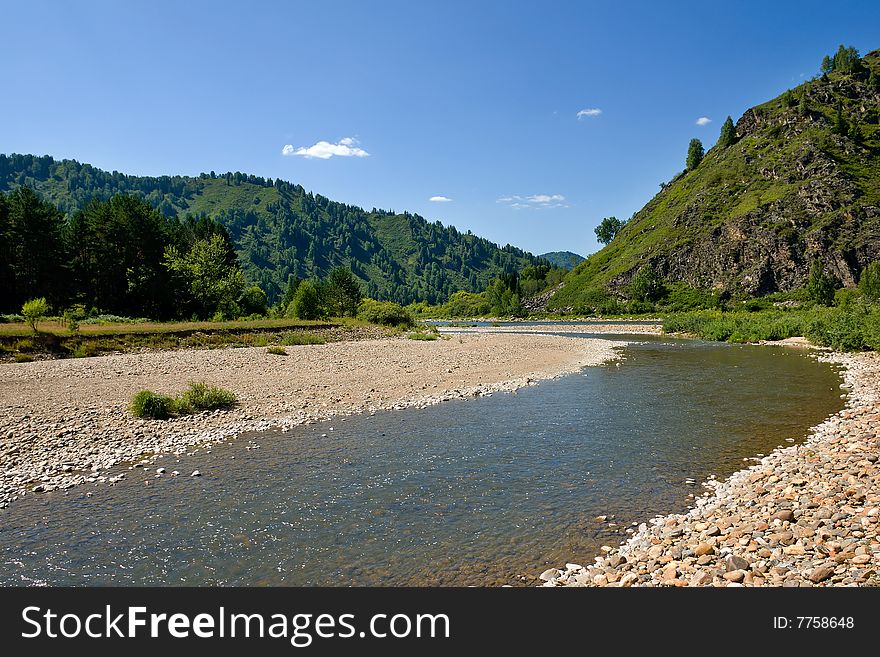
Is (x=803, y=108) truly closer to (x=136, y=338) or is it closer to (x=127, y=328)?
(x=127, y=328)

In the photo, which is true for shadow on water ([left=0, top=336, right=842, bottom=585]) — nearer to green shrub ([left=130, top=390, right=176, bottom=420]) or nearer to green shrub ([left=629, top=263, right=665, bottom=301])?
green shrub ([left=130, top=390, right=176, bottom=420])

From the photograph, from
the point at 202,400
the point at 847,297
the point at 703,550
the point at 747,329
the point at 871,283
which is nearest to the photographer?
the point at 703,550

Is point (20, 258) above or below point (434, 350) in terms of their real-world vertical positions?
above

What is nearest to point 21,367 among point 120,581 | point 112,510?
point 112,510

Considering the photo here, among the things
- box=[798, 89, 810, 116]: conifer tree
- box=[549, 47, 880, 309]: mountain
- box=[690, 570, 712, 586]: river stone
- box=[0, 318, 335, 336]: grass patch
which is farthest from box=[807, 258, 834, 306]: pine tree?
box=[690, 570, 712, 586]: river stone

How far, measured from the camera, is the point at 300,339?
182 ft

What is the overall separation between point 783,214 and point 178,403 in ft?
631

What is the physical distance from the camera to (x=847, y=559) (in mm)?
6883

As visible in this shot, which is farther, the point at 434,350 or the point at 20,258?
the point at 20,258

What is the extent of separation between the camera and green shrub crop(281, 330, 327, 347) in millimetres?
54188

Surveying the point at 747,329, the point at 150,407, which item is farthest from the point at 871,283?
the point at 150,407

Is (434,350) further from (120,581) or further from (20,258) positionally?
(20,258)
